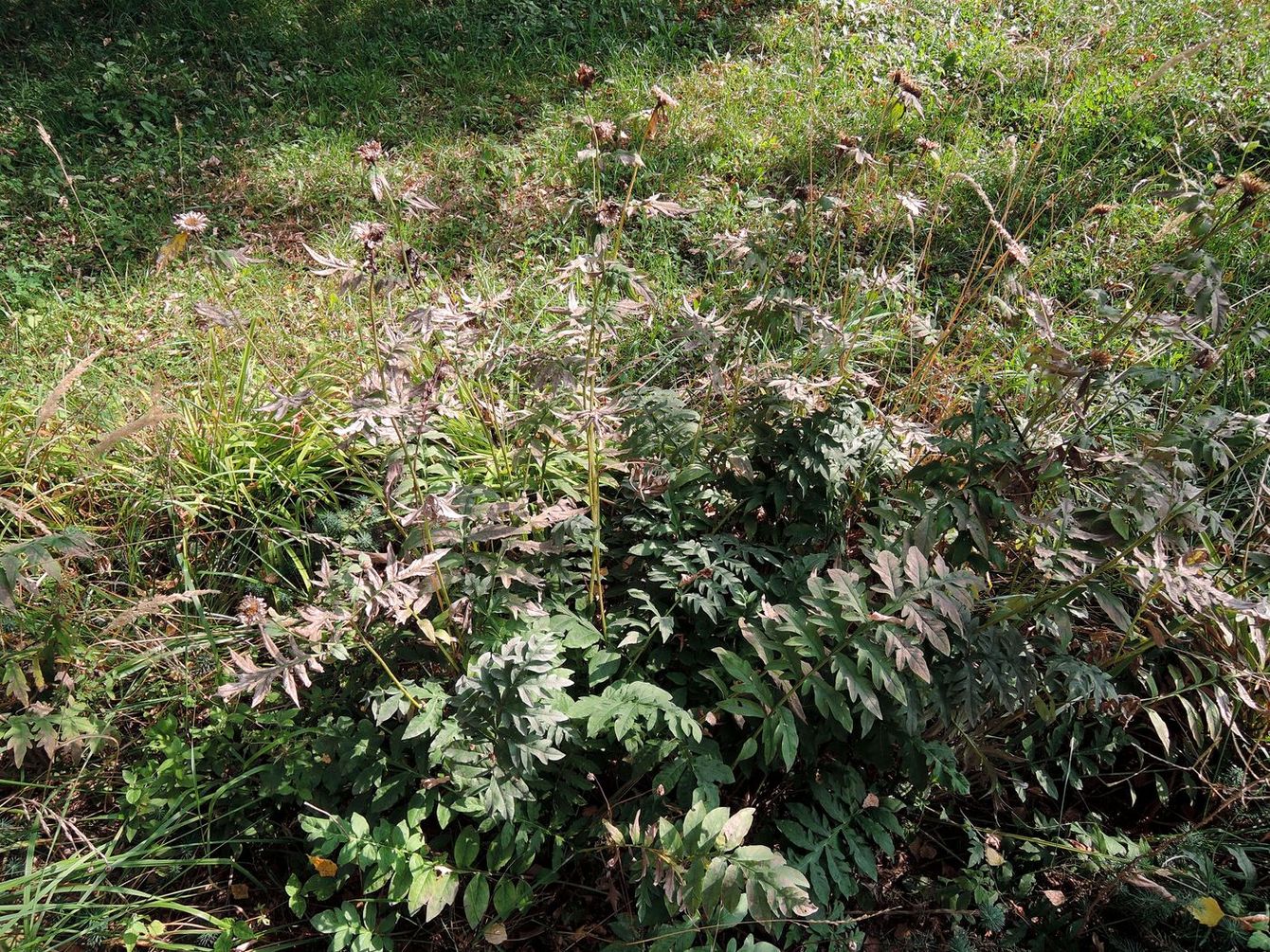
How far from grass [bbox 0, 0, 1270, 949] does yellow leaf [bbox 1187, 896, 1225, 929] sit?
0.80m

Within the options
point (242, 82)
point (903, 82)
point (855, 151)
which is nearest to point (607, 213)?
point (855, 151)

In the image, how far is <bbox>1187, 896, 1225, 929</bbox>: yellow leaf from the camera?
1.70 meters

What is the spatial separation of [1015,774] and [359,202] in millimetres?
4003

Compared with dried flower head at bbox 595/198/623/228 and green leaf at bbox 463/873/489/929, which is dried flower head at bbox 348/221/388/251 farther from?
green leaf at bbox 463/873/489/929

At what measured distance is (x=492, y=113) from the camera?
17.0 feet

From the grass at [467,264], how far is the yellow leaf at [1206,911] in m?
0.80

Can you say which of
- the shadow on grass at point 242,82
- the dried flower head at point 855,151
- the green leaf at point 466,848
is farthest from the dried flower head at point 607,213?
the shadow on grass at point 242,82

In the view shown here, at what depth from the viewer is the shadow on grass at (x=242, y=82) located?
4629 millimetres

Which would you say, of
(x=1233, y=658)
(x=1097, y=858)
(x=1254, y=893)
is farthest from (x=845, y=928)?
(x=1233, y=658)

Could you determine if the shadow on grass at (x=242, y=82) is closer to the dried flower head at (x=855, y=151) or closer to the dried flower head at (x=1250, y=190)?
the dried flower head at (x=855, y=151)

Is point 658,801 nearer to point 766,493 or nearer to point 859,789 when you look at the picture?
point 859,789

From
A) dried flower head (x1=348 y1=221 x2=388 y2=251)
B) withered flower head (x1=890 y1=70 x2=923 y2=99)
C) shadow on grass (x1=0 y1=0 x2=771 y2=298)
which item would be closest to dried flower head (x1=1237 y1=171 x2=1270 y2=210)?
withered flower head (x1=890 y1=70 x2=923 y2=99)

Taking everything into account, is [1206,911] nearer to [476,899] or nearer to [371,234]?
[476,899]

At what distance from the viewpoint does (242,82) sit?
17.8 ft
